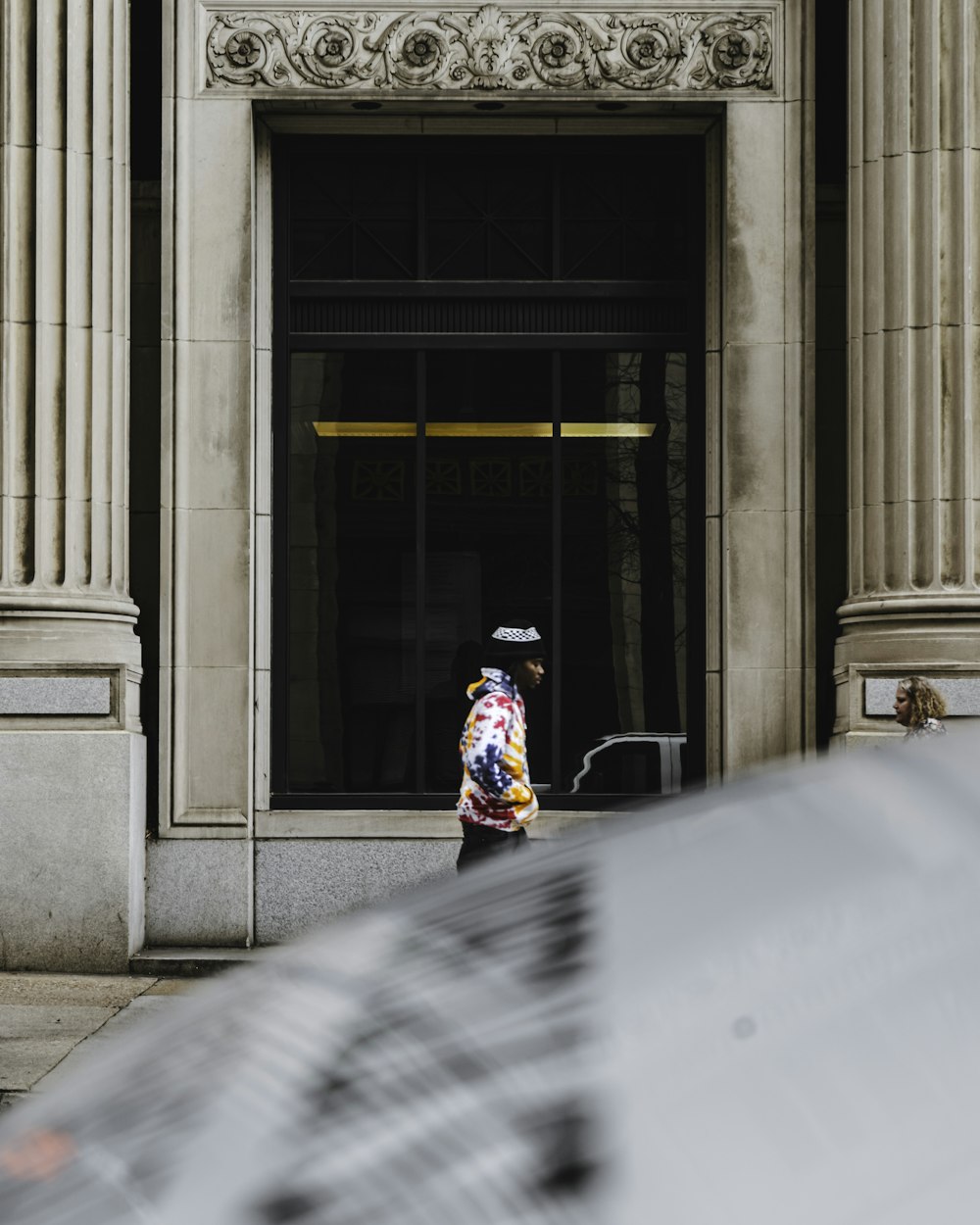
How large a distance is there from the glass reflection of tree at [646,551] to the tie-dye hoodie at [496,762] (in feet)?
10.6

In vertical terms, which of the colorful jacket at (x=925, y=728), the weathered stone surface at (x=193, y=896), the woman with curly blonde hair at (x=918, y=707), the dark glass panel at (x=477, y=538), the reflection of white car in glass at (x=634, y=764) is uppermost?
the dark glass panel at (x=477, y=538)

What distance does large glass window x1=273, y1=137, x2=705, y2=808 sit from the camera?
10.9 meters

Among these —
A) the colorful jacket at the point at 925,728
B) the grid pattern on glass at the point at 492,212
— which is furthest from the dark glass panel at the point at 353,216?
the colorful jacket at the point at 925,728

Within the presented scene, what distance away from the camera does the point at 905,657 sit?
9906 millimetres

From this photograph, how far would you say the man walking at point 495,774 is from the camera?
7.69 m

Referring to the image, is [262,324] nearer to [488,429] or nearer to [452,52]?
[488,429]

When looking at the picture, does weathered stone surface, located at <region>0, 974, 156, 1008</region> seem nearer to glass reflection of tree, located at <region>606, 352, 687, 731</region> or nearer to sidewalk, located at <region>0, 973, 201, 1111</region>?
sidewalk, located at <region>0, 973, 201, 1111</region>

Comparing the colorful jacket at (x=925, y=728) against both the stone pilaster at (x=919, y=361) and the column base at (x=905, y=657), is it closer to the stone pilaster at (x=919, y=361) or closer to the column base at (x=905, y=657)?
the column base at (x=905, y=657)

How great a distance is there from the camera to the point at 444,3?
10602 millimetres

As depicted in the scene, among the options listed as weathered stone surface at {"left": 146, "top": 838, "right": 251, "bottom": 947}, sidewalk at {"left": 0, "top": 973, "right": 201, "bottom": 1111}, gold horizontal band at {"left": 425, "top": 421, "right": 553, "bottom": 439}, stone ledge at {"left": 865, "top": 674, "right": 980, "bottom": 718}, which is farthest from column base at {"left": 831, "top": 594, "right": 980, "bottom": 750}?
sidewalk at {"left": 0, "top": 973, "right": 201, "bottom": 1111}

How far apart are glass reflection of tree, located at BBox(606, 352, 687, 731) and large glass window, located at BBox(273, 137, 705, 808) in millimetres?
16

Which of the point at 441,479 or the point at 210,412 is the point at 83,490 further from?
the point at 441,479

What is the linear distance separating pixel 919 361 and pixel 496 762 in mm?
4336

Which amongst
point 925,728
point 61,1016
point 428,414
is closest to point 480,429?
point 428,414
